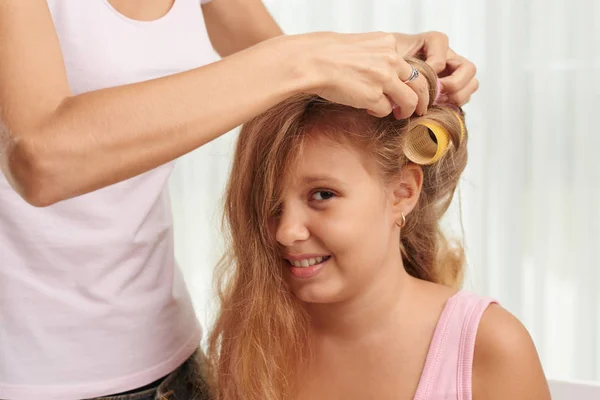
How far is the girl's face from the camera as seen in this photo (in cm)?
124

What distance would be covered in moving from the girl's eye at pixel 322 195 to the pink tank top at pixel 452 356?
275mm

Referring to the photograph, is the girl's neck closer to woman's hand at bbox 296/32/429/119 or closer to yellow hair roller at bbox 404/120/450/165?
yellow hair roller at bbox 404/120/450/165

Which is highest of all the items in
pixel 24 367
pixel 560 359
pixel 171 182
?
pixel 24 367

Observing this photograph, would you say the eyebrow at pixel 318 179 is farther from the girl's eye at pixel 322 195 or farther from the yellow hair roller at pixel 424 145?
the yellow hair roller at pixel 424 145

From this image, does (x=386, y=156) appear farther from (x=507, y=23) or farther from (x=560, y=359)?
(x=560, y=359)

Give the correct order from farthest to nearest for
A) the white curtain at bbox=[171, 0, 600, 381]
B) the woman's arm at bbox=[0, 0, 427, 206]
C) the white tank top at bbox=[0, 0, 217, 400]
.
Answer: the white curtain at bbox=[171, 0, 600, 381] → the white tank top at bbox=[0, 0, 217, 400] → the woman's arm at bbox=[0, 0, 427, 206]

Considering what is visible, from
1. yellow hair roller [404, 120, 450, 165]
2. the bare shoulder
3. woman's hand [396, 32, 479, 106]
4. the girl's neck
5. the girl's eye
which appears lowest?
the bare shoulder

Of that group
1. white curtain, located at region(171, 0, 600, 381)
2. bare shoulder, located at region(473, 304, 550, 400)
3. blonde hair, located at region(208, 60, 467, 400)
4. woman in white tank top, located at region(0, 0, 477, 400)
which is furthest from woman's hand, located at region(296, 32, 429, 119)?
white curtain, located at region(171, 0, 600, 381)

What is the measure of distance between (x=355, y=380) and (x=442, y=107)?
47cm

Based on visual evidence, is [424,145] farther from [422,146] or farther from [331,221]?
[331,221]

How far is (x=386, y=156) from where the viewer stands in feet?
4.30

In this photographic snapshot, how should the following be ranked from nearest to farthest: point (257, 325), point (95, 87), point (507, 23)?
point (95, 87) → point (257, 325) → point (507, 23)

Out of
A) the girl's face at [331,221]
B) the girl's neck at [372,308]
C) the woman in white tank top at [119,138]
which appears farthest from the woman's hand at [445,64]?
the girl's neck at [372,308]

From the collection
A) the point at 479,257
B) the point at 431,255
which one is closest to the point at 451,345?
the point at 431,255
